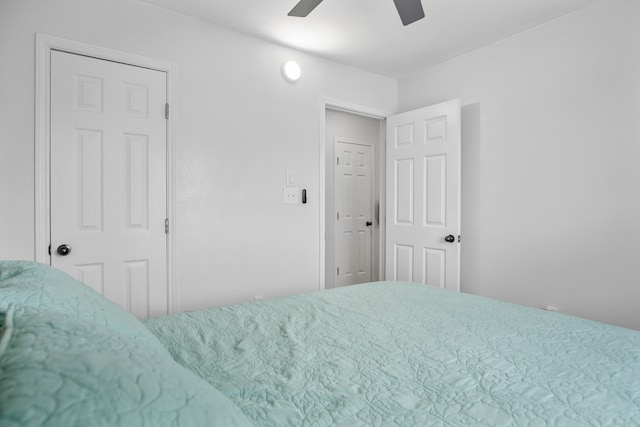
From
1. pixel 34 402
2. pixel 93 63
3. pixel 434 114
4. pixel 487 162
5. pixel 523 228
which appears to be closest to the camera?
pixel 34 402

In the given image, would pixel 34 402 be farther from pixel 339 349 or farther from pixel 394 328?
pixel 394 328

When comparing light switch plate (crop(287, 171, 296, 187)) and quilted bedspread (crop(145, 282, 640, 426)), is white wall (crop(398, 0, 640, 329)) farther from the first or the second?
light switch plate (crop(287, 171, 296, 187))

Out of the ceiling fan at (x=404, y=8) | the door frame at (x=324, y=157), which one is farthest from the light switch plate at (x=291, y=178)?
the ceiling fan at (x=404, y=8)

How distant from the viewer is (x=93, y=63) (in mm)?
2174

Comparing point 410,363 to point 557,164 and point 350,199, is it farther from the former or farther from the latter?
point 350,199

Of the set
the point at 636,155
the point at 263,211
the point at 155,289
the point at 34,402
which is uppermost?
the point at 636,155

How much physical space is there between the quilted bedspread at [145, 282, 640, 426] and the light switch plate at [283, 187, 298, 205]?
144cm

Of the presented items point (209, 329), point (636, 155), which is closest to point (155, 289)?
point (209, 329)

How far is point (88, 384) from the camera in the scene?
15.2 inches

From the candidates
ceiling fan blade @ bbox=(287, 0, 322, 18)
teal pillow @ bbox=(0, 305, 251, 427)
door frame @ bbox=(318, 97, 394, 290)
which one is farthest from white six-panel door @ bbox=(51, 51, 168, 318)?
teal pillow @ bbox=(0, 305, 251, 427)

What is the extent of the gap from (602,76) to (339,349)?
260cm

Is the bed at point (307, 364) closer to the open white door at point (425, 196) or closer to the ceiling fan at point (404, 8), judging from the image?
the open white door at point (425, 196)

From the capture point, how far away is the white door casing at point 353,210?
4.60m

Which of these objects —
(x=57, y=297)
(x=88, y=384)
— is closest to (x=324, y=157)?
(x=57, y=297)
